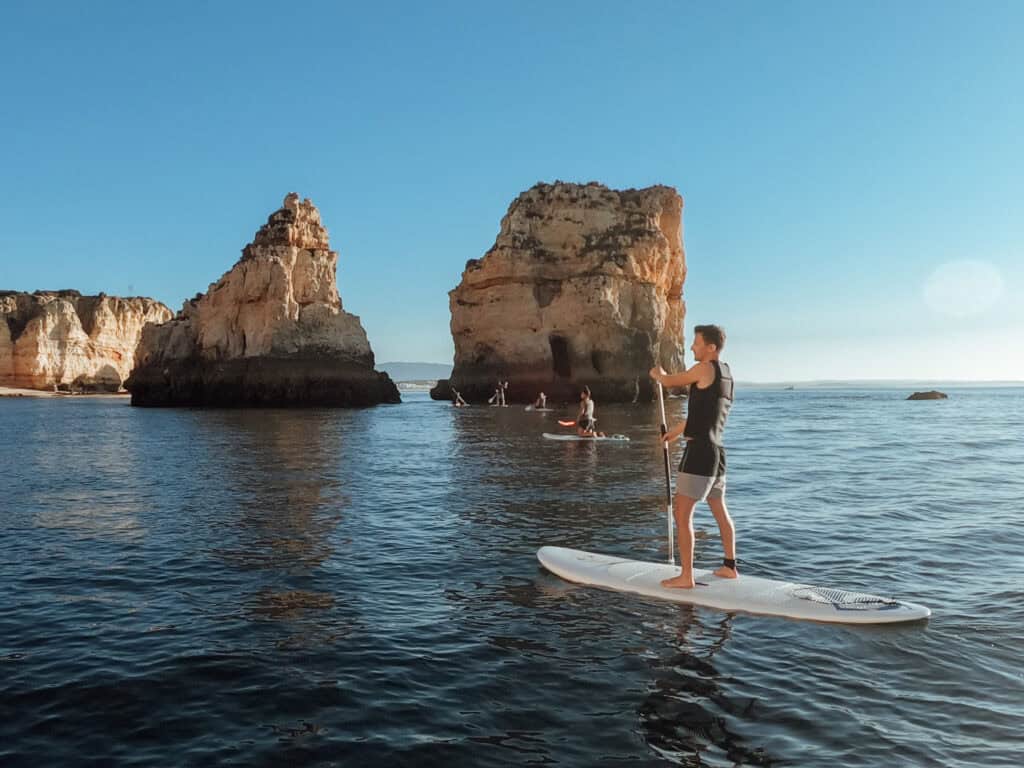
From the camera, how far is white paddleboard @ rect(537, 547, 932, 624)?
719 centimetres

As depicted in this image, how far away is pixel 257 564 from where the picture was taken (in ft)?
31.6

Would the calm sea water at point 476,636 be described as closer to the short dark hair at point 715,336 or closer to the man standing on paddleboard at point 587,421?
the short dark hair at point 715,336

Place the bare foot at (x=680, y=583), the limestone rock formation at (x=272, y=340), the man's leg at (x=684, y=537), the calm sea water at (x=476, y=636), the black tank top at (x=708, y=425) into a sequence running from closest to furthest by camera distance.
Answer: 1. the calm sea water at (x=476, y=636)
2. the black tank top at (x=708, y=425)
3. the man's leg at (x=684, y=537)
4. the bare foot at (x=680, y=583)
5. the limestone rock formation at (x=272, y=340)

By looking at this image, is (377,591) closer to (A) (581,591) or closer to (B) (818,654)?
(A) (581,591)

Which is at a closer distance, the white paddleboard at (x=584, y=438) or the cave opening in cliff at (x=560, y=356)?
the white paddleboard at (x=584, y=438)

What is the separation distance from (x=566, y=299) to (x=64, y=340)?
297ft

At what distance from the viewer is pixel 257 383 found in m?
62.1

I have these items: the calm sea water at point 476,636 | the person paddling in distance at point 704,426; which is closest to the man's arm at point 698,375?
the person paddling in distance at point 704,426

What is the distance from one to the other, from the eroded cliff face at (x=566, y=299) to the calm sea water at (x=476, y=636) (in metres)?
51.5

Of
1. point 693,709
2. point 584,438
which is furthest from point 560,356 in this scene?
point 693,709

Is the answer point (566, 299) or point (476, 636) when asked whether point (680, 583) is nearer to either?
point (476, 636)

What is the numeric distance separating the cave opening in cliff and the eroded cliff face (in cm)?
10

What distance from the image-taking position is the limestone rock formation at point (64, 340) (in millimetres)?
111000

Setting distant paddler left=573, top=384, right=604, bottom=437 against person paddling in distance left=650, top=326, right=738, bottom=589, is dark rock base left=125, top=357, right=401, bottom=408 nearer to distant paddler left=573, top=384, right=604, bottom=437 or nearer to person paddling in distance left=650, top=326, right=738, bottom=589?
distant paddler left=573, top=384, right=604, bottom=437
